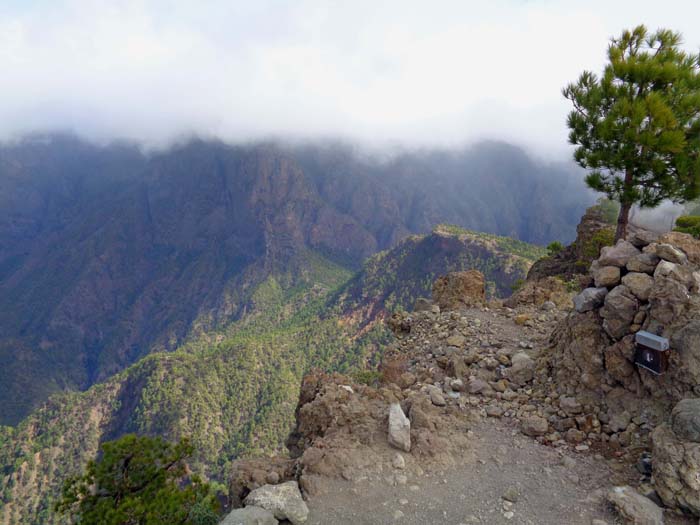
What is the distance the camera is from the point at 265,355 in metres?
154

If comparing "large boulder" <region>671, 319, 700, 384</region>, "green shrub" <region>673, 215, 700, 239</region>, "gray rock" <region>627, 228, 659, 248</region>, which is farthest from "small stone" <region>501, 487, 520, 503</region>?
"green shrub" <region>673, 215, 700, 239</region>

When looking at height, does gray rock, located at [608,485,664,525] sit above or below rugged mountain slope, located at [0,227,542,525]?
above

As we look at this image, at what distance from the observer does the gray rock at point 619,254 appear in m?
9.62

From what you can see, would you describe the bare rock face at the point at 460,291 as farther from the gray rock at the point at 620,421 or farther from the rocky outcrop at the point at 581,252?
the gray rock at the point at 620,421

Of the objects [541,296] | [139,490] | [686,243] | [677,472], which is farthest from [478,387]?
[541,296]

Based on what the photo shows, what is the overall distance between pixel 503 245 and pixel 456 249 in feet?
70.6

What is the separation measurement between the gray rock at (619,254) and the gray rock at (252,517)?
9.64 meters

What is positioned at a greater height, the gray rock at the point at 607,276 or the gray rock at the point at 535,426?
the gray rock at the point at 607,276

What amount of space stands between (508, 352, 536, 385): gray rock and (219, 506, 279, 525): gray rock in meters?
7.16

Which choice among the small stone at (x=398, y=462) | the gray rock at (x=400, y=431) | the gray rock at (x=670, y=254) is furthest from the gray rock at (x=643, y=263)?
the small stone at (x=398, y=462)

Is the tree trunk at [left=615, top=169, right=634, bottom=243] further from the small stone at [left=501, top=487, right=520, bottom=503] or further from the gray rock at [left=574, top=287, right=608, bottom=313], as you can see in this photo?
the small stone at [left=501, top=487, right=520, bottom=503]

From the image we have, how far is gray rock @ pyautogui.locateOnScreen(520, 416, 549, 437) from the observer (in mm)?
8562

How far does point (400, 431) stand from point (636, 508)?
409 centimetres

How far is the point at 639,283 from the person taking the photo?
8828 millimetres
